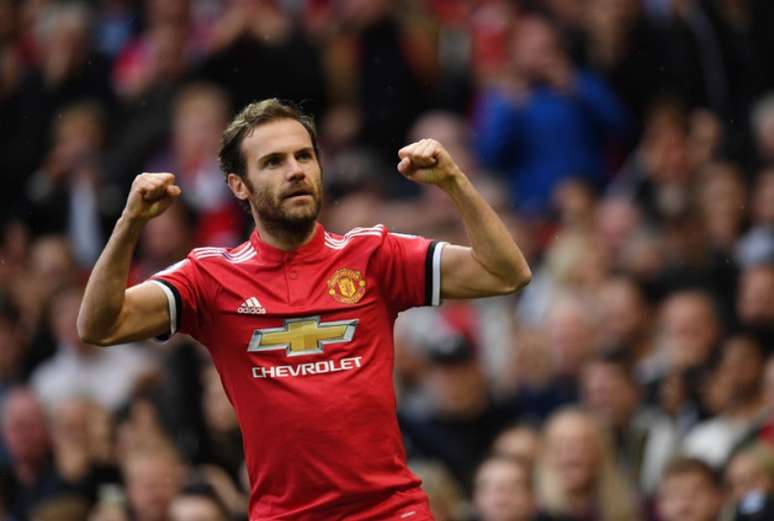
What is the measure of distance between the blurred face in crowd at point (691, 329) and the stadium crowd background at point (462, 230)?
0.06 feet

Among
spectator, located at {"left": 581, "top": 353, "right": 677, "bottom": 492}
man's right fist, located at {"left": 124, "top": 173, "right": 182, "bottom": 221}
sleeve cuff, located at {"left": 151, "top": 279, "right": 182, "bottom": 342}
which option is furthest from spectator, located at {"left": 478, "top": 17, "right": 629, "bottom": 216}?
man's right fist, located at {"left": 124, "top": 173, "right": 182, "bottom": 221}

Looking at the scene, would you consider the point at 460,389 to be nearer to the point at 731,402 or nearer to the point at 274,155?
the point at 731,402

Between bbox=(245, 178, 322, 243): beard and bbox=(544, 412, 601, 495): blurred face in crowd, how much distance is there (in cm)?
322

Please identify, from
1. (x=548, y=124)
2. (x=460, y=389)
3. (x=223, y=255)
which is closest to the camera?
(x=223, y=255)

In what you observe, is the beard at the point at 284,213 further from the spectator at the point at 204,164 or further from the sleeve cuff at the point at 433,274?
the spectator at the point at 204,164

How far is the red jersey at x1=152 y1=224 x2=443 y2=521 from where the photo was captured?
22.1ft

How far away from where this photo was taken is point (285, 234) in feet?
23.0

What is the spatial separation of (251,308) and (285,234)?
33 centimetres

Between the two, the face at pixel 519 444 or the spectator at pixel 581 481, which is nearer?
the spectator at pixel 581 481

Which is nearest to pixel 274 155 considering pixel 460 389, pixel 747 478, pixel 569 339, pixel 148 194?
pixel 148 194

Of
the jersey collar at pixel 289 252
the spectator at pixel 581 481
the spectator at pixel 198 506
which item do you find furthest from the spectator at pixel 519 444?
the jersey collar at pixel 289 252

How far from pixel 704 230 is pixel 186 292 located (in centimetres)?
566

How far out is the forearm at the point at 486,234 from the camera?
6770 millimetres

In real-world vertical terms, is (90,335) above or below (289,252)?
below
